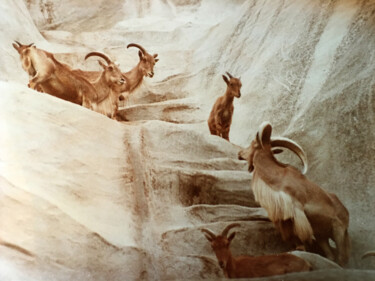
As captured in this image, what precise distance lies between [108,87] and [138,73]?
1.45 feet

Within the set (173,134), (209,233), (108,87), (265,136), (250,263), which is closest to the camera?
(250,263)

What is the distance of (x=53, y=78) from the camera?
7711 mm

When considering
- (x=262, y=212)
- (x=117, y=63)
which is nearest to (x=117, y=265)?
(x=262, y=212)

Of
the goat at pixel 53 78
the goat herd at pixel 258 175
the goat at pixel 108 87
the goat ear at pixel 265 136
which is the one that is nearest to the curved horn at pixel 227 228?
the goat herd at pixel 258 175

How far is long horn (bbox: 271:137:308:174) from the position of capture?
7445 mm

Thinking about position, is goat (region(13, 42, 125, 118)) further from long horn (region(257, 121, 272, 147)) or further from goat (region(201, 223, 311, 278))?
goat (region(201, 223, 311, 278))

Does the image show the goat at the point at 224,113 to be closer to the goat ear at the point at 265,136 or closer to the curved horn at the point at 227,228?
the goat ear at the point at 265,136

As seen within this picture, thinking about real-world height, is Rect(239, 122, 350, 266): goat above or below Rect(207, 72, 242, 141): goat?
below

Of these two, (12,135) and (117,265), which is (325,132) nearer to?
(117,265)

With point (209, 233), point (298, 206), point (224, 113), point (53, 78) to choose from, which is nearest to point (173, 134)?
point (224, 113)

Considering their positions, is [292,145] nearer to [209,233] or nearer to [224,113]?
[224,113]

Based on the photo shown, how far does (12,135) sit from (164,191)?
6.14 ft

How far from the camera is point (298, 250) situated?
6922mm

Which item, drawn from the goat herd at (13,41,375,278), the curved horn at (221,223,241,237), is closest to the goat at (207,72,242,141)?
the goat herd at (13,41,375,278)
